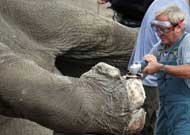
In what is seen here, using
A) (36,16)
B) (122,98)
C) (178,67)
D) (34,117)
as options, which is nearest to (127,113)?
(122,98)

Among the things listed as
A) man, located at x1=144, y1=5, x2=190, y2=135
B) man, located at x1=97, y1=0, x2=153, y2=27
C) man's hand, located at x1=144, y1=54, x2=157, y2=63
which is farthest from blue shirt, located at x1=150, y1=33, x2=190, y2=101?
man, located at x1=97, y1=0, x2=153, y2=27

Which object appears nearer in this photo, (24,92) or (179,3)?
(24,92)

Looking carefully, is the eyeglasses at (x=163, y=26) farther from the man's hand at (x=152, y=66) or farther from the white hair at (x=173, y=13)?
the man's hand at (x=152, y=66)

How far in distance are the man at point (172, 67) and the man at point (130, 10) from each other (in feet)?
2.56

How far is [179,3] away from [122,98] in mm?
1102

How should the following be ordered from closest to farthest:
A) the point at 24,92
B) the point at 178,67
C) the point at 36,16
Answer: the point at 24,92, the point at 178,67, the point at 36,16

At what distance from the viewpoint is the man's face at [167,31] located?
3.32 m

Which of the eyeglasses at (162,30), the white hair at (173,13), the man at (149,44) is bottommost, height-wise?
the man at (149,44)

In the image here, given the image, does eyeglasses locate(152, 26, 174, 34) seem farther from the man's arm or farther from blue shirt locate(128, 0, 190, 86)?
blue shirt locate(128, 0, 190, 86)

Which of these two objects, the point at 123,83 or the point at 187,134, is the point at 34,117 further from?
the point at 187,134

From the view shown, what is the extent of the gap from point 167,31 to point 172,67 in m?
0.17

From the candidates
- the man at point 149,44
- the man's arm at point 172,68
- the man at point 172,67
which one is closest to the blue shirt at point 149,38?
the man at point 149,44

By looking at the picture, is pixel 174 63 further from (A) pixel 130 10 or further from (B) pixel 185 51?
(A) pixel 130 10

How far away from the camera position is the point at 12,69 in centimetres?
268
